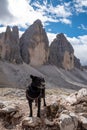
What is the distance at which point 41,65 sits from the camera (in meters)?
170

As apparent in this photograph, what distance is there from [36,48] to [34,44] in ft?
7.48

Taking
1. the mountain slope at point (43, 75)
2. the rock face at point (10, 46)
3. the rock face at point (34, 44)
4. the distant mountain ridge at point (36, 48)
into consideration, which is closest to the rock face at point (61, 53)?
the distant mountain ridge at point (36, 48)

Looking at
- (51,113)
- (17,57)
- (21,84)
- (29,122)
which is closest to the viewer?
(29,122)

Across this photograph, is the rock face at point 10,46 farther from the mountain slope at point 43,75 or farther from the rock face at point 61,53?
the rock face at point 61,53

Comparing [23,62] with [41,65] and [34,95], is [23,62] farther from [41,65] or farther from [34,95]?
[34,95]

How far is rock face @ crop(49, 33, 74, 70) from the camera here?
17825cm

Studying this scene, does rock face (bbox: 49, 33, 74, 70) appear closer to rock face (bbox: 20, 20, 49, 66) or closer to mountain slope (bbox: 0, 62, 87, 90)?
mountain slope (bbox: 0, 62, 87, 90)

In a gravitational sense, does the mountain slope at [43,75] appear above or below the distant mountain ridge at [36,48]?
below

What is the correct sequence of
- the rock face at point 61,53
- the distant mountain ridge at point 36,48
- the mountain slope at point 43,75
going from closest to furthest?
the mountain slope at point 43,75 → the distant mountain ridge at point 36,48 → the rock face at point 61,53

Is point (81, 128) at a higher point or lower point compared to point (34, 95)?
lower

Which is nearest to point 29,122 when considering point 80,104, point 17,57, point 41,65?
point 80,104

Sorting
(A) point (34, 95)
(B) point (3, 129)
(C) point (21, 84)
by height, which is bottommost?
(C) point (21, 84)

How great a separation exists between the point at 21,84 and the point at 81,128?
109 m

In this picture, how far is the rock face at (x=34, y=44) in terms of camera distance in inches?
6344
